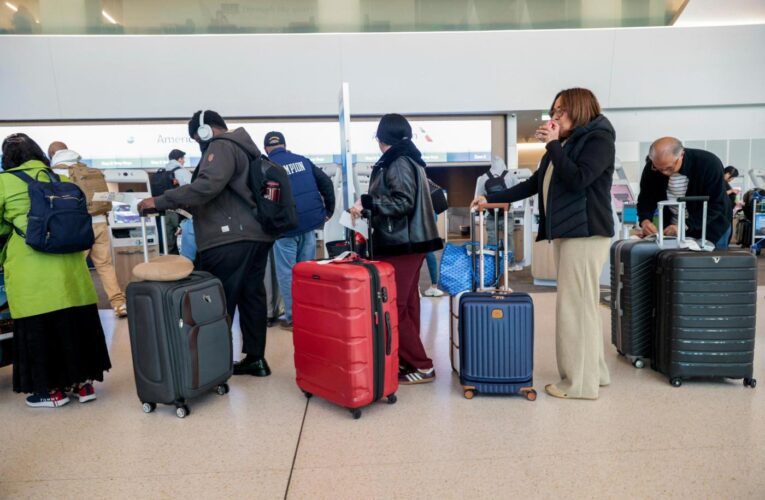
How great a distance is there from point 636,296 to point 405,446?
5.34 feet

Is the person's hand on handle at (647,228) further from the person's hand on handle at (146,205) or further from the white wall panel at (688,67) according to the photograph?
the white wall panel at (688,67)

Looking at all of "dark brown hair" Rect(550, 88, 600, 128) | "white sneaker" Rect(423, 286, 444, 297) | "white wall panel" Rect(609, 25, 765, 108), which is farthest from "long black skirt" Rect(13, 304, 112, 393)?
"white wall panel" Rect(609, 25, 765, 108)

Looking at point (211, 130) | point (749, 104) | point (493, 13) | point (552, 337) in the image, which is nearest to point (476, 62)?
point (493, 13)

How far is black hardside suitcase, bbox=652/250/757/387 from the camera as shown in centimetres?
226

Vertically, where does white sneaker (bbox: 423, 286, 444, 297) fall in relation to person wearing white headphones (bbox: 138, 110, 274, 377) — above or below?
below

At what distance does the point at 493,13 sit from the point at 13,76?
24.5 ft

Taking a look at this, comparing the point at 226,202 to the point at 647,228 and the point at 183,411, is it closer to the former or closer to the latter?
the point at 183,411

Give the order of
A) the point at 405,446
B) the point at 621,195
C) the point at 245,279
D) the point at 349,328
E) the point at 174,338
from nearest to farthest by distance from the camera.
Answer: the point at 405,446
the point at 349,328
the point at 174,338
the point at 245,279
the point at 621,195

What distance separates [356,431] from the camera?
1.96m

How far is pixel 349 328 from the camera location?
1984 mm

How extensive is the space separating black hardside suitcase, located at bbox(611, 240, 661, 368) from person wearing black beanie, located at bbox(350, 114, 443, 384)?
1.12 m

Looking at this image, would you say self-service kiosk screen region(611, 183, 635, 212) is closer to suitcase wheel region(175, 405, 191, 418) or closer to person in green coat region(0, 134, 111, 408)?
suitcase wheel region(175, 405, 191, 418)

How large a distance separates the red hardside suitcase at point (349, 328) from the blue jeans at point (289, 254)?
1.40m

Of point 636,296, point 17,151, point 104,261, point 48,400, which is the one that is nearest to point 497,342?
point 636,296
